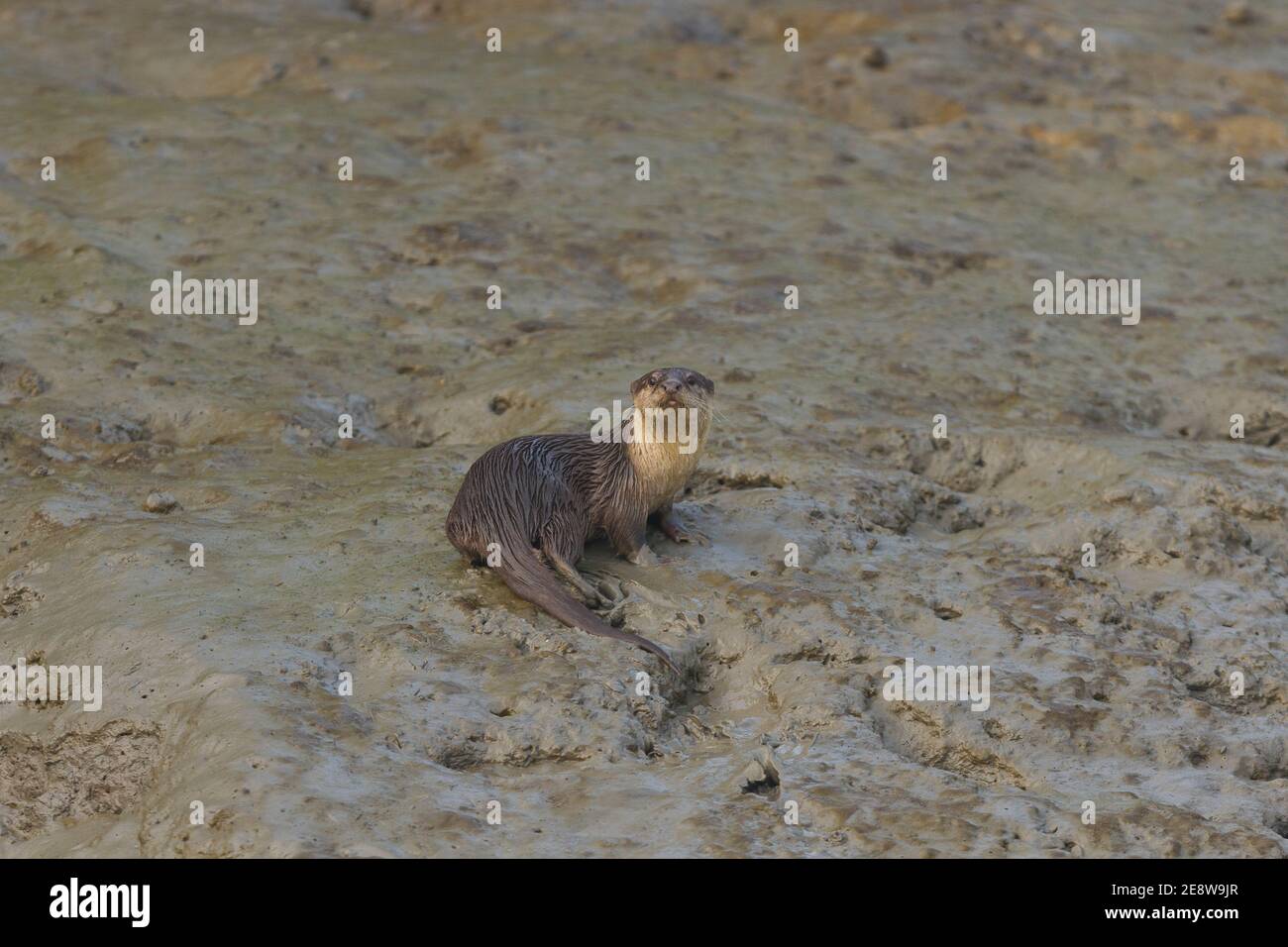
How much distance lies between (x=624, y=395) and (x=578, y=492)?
1394 millimetres

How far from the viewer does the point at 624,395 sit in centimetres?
639

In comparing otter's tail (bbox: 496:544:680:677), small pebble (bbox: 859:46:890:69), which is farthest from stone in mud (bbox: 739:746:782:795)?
small pebble (bbox: 859:46:890:69)

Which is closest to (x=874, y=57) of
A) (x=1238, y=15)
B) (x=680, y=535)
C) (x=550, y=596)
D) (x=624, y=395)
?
(x=1238, y=15)

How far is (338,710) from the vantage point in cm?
409

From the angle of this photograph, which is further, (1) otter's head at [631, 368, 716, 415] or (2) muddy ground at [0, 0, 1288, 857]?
(1) otter's head at [631, 368, 716, 415]

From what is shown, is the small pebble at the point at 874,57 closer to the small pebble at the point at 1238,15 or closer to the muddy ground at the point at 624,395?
the muddy ground at the point at 624,395

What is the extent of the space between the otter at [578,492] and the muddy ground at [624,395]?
0.13 m

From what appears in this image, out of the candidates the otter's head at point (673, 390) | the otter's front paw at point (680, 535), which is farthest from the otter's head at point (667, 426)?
the otter's front paw at point (680, 535)

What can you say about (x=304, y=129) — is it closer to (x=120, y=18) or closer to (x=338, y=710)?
(x=120, y=18)

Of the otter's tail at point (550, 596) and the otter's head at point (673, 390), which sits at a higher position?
the otter's head at point (673, 390)

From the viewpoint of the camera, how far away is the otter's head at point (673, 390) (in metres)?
5.02

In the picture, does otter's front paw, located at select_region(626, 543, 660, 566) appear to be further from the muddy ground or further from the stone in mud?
the stone in mud

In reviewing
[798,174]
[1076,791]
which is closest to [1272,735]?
[1076,791]

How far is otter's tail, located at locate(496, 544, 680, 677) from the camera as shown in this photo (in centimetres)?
453
